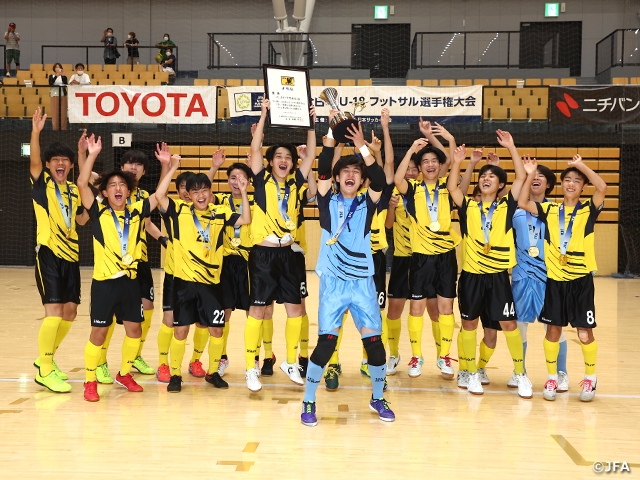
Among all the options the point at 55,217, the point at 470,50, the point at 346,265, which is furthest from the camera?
the point at 470,50

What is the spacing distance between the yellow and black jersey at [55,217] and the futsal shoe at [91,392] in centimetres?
105

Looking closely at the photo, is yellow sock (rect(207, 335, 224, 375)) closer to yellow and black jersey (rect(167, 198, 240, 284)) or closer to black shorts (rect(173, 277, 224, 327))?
black shorts (rect(173, 277, 224, 327))

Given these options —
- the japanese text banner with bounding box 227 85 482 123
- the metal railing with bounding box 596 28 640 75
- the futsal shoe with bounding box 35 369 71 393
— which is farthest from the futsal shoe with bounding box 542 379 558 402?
the metal railing with bounding box 596 28 640 75

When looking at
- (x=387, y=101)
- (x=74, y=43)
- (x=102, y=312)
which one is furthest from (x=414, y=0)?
(x=102, y=312)

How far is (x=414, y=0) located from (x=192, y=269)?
54.8 feet

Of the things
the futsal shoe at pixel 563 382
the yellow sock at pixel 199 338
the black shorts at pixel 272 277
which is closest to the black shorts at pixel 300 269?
the black shorts at pixel 272 277

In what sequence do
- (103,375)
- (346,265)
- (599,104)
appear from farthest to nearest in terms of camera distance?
(599,104) < (103,375) < (346,265)

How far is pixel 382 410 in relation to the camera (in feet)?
15.5

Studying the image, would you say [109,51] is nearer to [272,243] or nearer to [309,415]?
[272,243]

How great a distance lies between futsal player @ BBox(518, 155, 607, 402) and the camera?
5.18 m

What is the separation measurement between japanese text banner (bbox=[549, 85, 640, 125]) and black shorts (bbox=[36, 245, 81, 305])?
37.8 ft

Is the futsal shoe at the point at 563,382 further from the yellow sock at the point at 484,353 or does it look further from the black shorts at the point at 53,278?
the black shorts at the point at 53,278

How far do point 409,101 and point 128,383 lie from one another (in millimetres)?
10067

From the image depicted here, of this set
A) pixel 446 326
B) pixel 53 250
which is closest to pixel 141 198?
pixel 53 250
